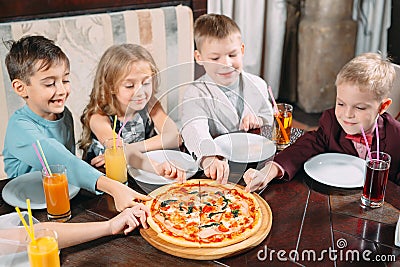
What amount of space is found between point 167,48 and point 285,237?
151 centimetres

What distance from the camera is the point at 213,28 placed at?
80.7 inches

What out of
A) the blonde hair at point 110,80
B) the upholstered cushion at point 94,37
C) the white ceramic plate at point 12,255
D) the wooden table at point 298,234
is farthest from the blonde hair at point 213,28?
the white ceramic plate at point 12,255

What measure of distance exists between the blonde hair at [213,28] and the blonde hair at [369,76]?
526mm

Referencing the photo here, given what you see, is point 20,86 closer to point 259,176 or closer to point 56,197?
point 56,197

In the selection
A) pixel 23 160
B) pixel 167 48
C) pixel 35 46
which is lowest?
pixel 23 160

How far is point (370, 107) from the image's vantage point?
170 cm

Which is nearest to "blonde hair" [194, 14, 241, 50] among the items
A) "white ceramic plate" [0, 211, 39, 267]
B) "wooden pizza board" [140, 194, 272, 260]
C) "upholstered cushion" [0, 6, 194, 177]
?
"upholstered cushion" [0, 6, 194, 177]

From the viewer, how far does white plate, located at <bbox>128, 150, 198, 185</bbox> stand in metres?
1.62

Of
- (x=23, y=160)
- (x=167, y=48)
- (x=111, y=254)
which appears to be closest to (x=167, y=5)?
(x=167, y=48)

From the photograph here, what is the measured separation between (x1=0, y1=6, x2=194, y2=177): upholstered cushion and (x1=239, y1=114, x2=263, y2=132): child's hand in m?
0.91

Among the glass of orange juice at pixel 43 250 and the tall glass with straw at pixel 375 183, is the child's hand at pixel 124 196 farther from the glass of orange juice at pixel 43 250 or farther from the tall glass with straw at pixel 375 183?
the tall glass with straw at pixel 375 183

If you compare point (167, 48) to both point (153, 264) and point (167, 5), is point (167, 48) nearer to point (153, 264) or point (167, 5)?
point (167, 5)

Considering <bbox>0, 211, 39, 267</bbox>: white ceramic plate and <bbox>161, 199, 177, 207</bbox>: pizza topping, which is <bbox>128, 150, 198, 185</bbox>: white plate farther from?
<bbox>0, 211, 39, 267</bbox>: white ceramic plate

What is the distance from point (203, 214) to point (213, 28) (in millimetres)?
891
